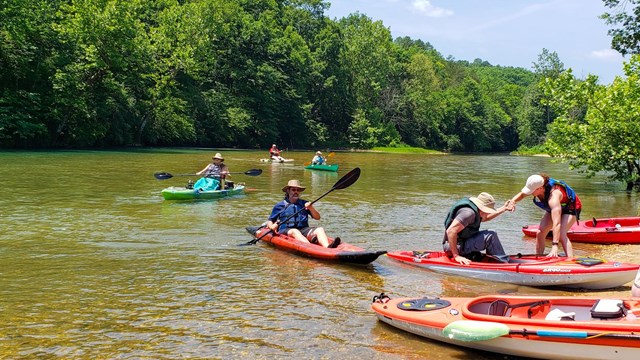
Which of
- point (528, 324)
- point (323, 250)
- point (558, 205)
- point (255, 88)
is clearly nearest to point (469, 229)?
point (558, 205)

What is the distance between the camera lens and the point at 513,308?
5.71 meters

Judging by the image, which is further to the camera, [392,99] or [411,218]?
[392,99]

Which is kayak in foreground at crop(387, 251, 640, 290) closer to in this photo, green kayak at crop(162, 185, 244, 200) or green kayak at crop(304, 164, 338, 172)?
green kayak at crop(162, 185, 244, 200)

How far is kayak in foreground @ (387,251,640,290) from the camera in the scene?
730 cm

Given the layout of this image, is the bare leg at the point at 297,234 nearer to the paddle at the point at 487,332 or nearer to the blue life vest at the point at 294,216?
the blue life vest at the point at 294,216

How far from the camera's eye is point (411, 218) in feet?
47.2

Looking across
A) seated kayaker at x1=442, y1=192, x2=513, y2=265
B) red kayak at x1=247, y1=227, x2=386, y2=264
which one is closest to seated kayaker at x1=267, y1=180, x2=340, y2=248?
red kayak at x1=247, y1=227, x2=386, y2=264

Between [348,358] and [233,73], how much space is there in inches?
2166

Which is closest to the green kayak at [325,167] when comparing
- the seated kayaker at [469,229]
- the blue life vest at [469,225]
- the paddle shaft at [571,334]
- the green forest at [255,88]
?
the green forest at [255,88]

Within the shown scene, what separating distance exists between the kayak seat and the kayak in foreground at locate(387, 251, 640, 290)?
205 cm

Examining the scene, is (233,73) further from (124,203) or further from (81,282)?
(81,282)

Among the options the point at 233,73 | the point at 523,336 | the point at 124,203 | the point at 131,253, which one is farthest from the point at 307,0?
the point at 523,336

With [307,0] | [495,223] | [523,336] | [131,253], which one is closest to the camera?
[523,336]

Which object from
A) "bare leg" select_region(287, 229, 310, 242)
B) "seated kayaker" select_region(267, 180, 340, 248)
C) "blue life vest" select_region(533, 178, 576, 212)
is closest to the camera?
"blue life vest" select_region(533, 178, 576, 212)
